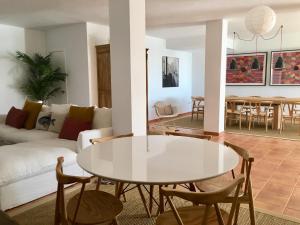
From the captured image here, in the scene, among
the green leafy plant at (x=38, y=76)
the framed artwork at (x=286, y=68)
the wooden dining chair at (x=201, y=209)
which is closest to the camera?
the wooden dining chair at (x=201, y=209)

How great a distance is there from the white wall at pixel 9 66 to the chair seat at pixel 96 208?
489 centimetres

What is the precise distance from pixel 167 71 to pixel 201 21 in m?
2.68

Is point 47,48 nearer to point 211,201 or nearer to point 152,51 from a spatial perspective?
point 152,51

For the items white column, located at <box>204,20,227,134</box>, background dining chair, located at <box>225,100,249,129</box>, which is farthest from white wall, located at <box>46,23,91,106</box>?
background dining chair, located at <box>225,100,249,129</box>

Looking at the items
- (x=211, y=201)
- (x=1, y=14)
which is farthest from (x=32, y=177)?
(x=1, y=14)

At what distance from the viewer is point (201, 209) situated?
5.61ft

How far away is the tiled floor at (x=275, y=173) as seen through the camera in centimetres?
267

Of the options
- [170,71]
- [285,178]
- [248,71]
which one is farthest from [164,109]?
[285,178]

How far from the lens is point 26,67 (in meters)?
6.28

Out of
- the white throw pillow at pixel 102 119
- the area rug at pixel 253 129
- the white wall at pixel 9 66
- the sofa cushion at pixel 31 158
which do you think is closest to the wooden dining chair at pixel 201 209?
the sofa cushion at pixel 31 158

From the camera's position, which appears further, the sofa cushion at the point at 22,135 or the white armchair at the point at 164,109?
the white armchair at the point at 164,109

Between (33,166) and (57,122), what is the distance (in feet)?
4.47

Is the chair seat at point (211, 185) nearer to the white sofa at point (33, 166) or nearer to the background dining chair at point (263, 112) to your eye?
the white sofa at point (33, 166)

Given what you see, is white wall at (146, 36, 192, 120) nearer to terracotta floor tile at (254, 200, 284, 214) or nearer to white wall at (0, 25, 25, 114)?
white wall at (0, 25, 25, 114)
